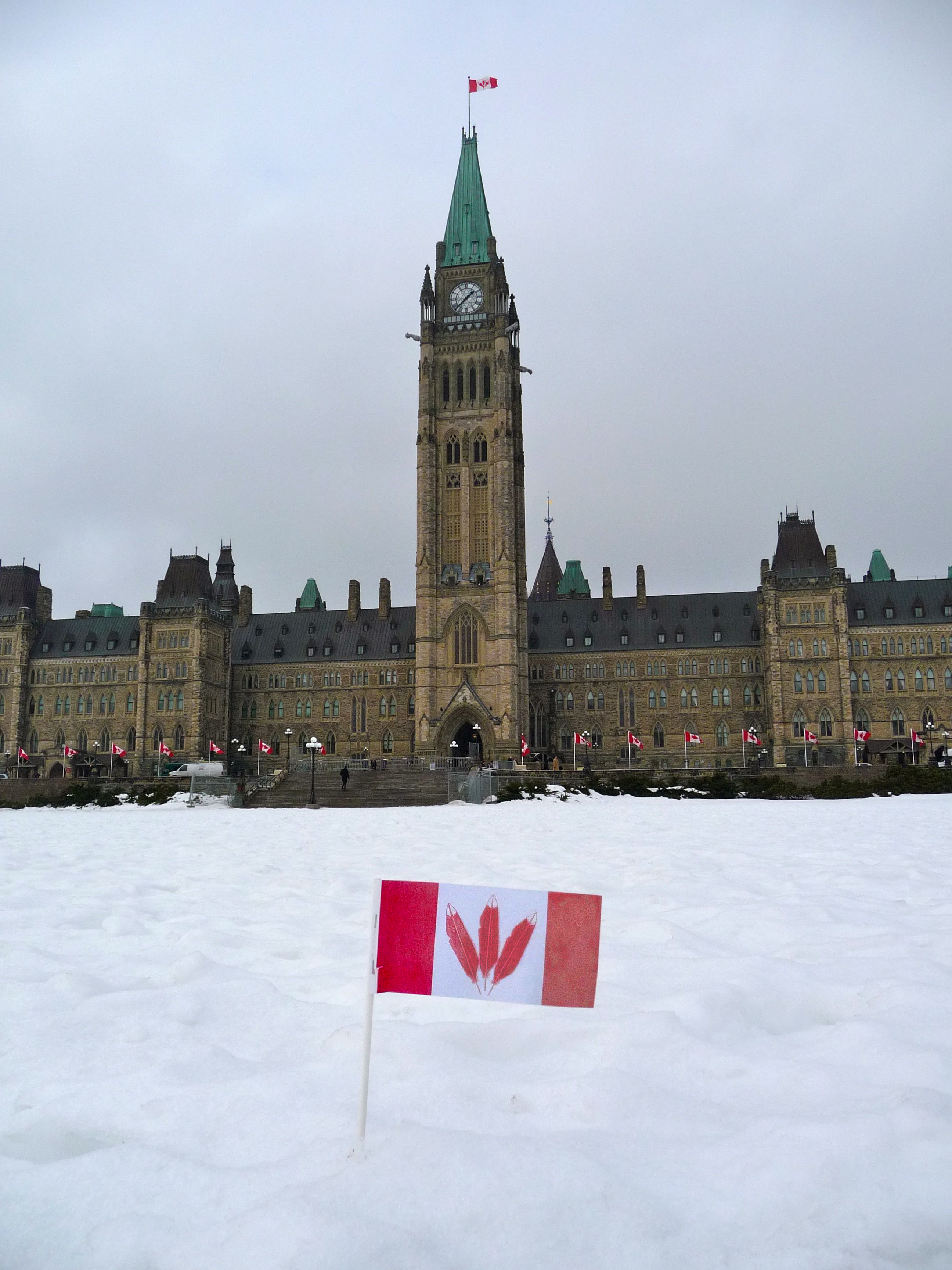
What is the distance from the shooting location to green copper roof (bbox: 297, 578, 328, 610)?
84.2m

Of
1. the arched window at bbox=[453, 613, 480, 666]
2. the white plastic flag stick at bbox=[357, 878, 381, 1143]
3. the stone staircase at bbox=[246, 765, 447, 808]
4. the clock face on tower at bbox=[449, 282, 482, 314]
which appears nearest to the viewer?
the white plastic flag stick at bbox=[357, 878, 381, 1143]

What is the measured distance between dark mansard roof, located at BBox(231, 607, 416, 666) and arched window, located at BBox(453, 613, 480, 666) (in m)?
9.59

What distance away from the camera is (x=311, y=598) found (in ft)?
277

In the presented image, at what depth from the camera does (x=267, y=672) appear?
72.6 metres

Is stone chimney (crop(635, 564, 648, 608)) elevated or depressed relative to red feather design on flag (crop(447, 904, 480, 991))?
elevated

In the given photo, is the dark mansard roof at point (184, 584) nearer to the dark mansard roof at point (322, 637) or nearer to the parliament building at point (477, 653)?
the parliament building at point (477, 653)

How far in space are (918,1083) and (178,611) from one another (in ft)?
225

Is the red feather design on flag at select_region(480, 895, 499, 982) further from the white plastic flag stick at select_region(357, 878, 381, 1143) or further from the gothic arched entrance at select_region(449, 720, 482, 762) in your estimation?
the gothic arched entrance at select_region(449, 720, 482, 762)

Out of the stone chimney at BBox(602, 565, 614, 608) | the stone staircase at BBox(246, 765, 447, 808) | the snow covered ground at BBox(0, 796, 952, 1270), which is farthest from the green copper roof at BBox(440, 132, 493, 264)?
the snow covered ground at BBox(0, 796, 952, 1270)

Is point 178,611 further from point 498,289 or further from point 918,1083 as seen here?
point 918,1083

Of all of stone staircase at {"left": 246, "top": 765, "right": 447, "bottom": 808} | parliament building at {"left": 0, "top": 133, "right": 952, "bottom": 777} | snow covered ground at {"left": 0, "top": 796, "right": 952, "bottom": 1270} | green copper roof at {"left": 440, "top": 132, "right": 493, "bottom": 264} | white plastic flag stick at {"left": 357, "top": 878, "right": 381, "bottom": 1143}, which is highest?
green copper roof at {"left": 440, "top": 132, "right": 493, "bottom": 264}

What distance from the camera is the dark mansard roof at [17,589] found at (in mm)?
72250

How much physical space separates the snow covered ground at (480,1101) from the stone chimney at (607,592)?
218 feet

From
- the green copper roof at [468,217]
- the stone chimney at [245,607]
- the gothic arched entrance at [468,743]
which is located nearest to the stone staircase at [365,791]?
the gothic arched entrance at [468,743]
